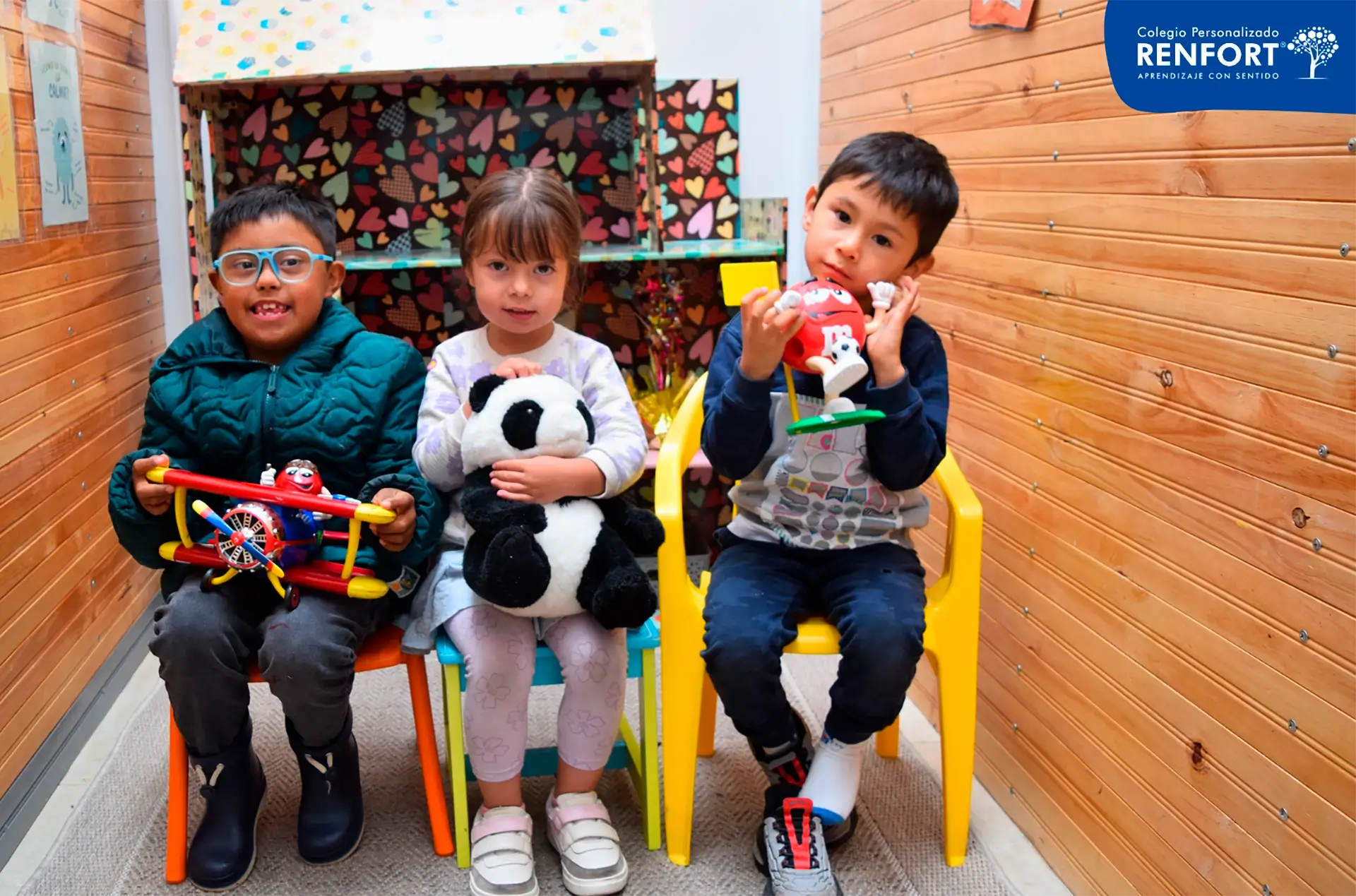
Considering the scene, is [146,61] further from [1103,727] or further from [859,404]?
[1103,727]

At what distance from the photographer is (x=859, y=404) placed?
1515 millimetres

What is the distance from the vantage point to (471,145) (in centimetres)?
259

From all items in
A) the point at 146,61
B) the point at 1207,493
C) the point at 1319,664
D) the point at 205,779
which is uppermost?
the point at 146,61

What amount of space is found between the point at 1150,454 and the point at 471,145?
5.68 feet

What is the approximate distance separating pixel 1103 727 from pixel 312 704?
1.04 metres

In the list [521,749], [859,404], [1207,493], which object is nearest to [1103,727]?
[1207,493]

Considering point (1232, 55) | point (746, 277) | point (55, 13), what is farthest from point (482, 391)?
point (55, 13)

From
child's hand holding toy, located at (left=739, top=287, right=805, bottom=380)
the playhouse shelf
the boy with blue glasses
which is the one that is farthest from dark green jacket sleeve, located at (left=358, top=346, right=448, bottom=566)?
the playhouse shelf

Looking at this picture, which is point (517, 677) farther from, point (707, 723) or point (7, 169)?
point (7, 169)

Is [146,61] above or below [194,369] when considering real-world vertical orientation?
above

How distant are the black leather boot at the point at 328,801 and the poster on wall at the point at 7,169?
883 mm

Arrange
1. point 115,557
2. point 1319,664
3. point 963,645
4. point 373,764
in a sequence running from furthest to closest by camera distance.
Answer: point 115,557, point 373,764, point 963,645, point 1319,664

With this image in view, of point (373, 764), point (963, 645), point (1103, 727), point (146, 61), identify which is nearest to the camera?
point (1103, 727)

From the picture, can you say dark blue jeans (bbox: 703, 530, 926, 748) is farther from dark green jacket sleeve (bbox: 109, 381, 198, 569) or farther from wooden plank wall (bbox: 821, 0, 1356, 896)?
dark green jacket sleeve (bbox: 109, 381, 198, 569)
